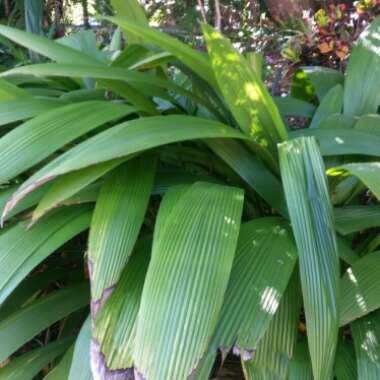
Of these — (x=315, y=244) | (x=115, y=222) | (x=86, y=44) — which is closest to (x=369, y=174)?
(x=315, y=244)

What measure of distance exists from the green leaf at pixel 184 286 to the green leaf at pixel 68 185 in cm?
12

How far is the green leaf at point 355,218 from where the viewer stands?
73 centimetres

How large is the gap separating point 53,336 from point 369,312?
71cm

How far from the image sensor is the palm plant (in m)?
0.53

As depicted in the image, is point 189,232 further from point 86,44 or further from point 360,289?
point 86,44

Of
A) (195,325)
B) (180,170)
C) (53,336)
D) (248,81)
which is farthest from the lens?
(53,336)

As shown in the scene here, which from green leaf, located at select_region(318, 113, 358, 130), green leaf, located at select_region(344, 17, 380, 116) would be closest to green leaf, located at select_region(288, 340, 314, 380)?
green leaf, located at select_region(318, 113, 358, 130)

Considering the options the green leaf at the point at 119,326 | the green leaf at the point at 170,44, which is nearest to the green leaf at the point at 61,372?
the green leaf at the point at 119,326

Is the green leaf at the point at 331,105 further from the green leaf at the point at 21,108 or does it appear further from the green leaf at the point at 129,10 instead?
the green leaf at the point at 21,108

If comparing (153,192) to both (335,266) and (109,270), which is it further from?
(335,266)

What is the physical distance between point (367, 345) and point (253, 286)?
Result: 203 mm

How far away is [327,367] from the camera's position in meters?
0.52

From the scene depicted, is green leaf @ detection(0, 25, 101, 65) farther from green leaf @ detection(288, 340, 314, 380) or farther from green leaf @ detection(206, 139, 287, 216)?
green leaf @ detection(288, 340, 314, 380)

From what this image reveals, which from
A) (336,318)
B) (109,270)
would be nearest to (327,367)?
(336,318)
